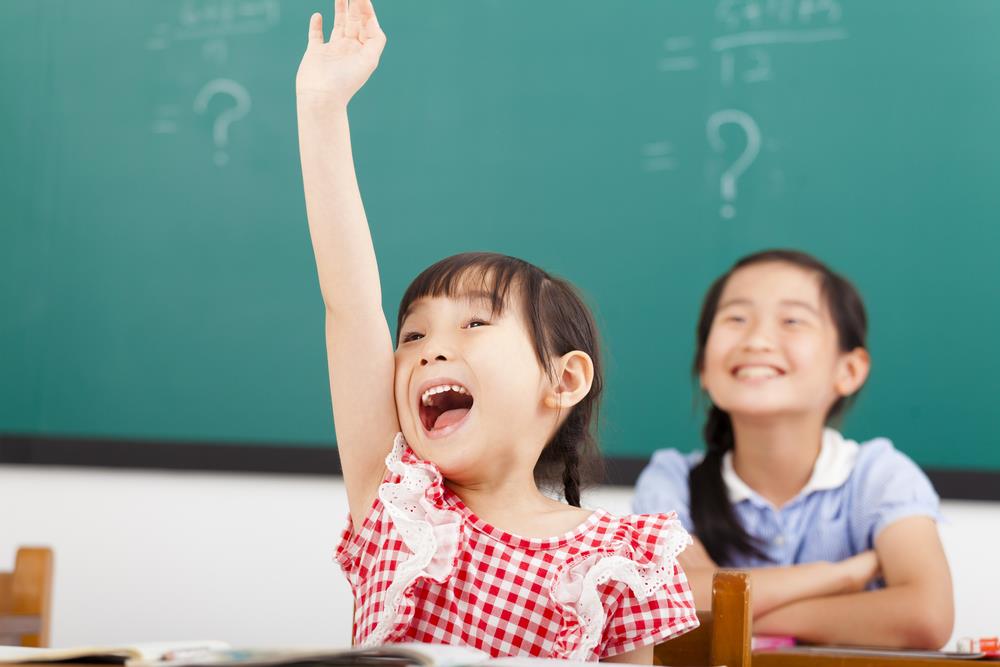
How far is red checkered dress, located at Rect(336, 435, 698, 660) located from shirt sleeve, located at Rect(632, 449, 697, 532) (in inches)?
36.1

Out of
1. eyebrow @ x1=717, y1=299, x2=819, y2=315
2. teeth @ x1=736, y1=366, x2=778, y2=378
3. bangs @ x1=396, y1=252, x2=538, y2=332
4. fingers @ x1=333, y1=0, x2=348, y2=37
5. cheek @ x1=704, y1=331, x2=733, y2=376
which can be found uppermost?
fingers @ x1=333, y1=0, x2=348, y2=37

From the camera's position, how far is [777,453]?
1.97m

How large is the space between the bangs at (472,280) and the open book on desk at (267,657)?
0.40 metres

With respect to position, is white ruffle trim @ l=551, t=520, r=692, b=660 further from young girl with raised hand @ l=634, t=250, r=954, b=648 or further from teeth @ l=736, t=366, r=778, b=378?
teeth @ l=736, t=366, r=778, b=378

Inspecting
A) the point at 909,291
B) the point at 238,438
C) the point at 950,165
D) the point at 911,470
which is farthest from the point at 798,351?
the point at 238,438

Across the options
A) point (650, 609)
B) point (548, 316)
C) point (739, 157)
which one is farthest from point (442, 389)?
point (739, 157)

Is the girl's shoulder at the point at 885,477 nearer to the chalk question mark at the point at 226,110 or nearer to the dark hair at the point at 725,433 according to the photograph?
the dark hair at the point at 725,433

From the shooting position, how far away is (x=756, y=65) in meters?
2.55

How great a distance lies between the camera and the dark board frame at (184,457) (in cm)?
270

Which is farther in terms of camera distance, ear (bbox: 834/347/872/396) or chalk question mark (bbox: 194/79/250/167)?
chalk question mark (bbox: 194/79/250/167)

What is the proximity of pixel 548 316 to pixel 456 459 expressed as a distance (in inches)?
6.7

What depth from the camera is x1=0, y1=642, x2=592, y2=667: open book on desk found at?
25.4 inches

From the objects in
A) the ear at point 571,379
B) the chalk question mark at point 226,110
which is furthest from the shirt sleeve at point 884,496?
the chalk question mark at point 226,110

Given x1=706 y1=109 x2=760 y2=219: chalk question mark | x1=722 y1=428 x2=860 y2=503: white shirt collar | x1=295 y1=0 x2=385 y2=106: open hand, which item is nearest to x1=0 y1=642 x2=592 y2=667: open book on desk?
x1=295 y1=0 x2=385 y2=106: open hand
